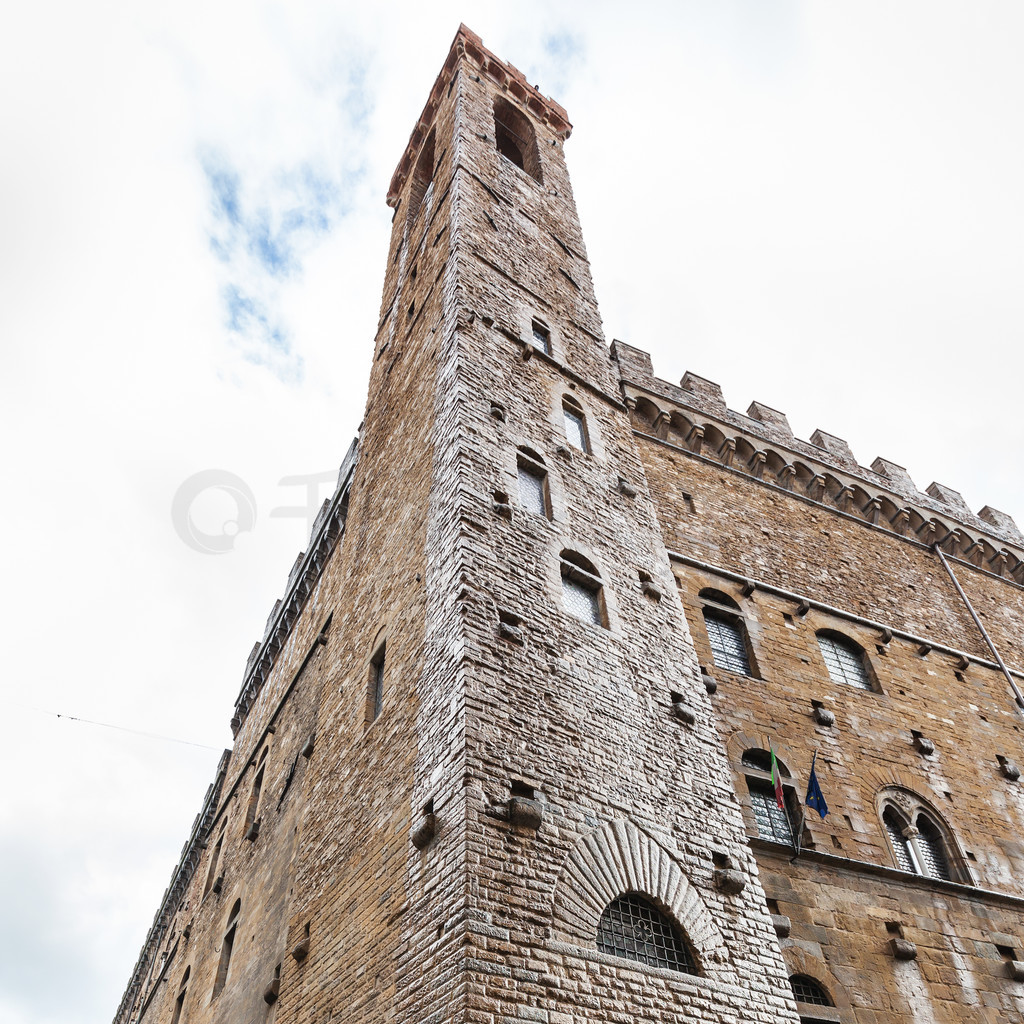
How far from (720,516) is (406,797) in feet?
25.8

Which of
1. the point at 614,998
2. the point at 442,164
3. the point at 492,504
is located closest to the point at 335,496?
the point at 442,164

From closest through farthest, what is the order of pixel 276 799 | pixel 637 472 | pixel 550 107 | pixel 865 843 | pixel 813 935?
pixel 813 935, pixel 865 843, pixel 637 472, pixel 276 799, pixel 550 107

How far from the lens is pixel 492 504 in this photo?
8945mm

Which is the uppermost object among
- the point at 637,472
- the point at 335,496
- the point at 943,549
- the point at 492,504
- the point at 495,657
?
the point at 335,496

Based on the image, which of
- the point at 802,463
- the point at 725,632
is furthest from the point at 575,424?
the point at 802,463

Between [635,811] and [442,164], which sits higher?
[442,164]

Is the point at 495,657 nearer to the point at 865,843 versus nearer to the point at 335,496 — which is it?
the point at 865,843

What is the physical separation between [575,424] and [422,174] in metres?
10.6

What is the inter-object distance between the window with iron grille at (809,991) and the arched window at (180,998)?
12.1m

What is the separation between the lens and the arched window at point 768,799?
31.4 ft

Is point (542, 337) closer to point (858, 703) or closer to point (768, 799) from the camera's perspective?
point (858, 703)

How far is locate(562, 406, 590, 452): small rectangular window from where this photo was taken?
1134cm

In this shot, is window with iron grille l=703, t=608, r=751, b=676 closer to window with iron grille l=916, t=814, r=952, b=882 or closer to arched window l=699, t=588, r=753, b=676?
arched window l=699, t=588, r=753, b=676

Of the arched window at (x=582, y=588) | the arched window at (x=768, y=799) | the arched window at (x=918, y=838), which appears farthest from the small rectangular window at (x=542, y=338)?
the arched window at (x=918, y=838)
